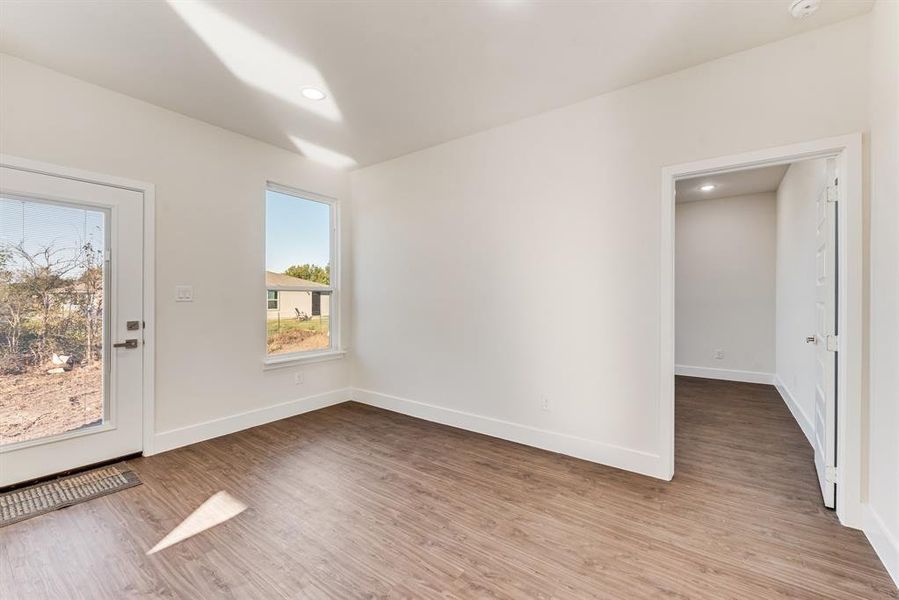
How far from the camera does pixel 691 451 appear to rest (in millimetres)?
3129

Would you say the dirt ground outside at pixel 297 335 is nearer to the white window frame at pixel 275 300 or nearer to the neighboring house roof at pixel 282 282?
the white window frame at pixel 275 300

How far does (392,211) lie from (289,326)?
166cm

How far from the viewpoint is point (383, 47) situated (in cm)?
235

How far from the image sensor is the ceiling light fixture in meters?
1.96

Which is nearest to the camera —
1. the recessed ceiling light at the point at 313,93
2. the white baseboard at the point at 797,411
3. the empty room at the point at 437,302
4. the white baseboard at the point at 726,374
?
the empty room at the point at 437,302

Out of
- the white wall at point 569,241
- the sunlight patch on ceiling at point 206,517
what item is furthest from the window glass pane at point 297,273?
the sunlight patch on ceiling at point 206,517

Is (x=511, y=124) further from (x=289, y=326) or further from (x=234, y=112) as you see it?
(x=289, y=326)

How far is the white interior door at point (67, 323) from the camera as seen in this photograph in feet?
8.23

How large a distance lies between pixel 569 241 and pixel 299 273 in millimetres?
2839

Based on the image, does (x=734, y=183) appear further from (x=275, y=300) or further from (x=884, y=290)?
(x=275, y=300)

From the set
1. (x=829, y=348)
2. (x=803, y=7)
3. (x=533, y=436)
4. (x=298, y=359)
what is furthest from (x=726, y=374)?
(x=298, y=359)

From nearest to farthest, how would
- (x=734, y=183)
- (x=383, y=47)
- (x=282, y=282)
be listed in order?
(x=383, y=47), (x=282, y=282), (x=734, y=183)

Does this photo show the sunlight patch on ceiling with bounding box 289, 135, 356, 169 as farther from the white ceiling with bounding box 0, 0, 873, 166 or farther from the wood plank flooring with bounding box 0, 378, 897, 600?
the wood plank flooring with bounding box 0, 378, 897, 600

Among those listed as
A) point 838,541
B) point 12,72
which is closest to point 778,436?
point 838,541
